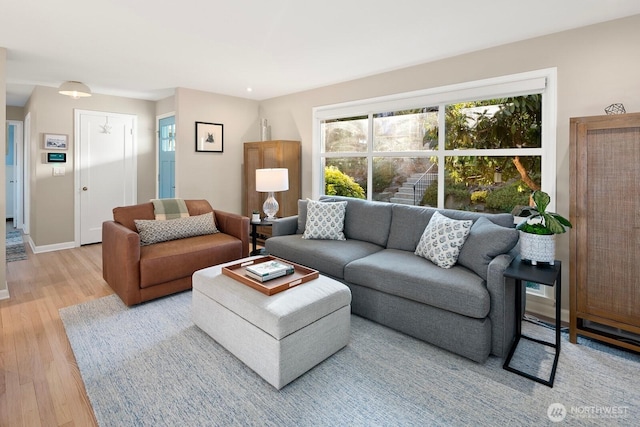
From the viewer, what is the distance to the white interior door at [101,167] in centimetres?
521

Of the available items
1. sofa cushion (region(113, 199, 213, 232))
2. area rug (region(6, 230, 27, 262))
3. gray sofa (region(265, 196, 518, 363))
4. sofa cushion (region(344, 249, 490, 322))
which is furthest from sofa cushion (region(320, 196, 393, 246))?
area rug (region(6, 230, 27, 262))

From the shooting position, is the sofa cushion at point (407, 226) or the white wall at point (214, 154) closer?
the sofa cushion at point (407, 226)

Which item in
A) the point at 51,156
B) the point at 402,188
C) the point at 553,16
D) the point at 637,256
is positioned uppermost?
the point at 553,16

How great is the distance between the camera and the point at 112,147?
548cm

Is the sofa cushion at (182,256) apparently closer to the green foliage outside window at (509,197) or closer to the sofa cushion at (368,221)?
the sofa cushion at (368,221)


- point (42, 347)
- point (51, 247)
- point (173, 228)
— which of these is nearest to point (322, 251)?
point (173, 228)

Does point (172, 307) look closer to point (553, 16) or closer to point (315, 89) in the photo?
point (315, 89)

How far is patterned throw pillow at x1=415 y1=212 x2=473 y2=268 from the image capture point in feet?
8.47

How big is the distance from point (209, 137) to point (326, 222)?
2.59 metres

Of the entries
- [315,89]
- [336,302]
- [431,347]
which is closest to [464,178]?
[431,347]

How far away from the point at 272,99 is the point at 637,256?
4745mm

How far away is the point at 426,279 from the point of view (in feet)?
7.79

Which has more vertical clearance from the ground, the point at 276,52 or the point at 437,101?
the point at 276,52

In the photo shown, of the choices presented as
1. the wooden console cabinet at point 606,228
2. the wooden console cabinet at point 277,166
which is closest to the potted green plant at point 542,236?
the wooden console cabinet at point 606,228
